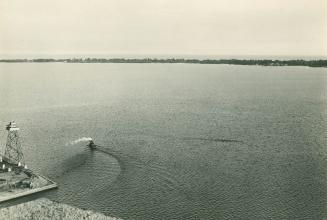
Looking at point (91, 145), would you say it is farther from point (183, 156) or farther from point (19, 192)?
point (19, 192)

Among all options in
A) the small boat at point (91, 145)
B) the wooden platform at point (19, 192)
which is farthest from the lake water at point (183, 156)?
the small boat at point (91, 145)

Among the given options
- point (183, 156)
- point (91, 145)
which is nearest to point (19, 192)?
point (91, 145)

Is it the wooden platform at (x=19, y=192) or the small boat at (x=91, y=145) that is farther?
the small boat at (x=91, y=145)

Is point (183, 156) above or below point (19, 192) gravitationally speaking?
below

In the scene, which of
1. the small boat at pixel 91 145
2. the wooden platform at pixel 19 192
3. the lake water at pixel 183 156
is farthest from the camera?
the small boat at pixel 91 145

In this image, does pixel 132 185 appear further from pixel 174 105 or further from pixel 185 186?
pixel 174 105

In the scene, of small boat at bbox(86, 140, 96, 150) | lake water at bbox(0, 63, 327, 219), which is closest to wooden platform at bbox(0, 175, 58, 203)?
lake water at bbox(0, 63, 327, 219)

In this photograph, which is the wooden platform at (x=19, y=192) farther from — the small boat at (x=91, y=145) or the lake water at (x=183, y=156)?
the small boat at (x=91, y=145)

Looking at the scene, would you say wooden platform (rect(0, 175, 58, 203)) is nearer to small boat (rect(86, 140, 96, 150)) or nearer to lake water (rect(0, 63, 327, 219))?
lake water (rect(0, 63, 327, 219))

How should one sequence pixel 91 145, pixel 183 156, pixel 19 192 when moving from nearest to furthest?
pixel 19 192 → pixel 183 156 → pixel 91 145
